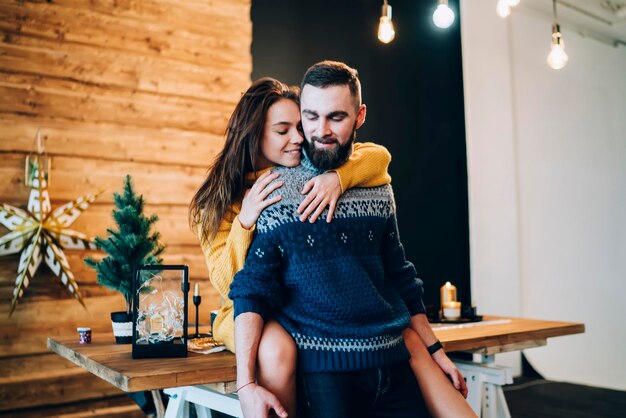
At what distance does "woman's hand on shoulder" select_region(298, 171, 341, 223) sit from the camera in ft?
5.10

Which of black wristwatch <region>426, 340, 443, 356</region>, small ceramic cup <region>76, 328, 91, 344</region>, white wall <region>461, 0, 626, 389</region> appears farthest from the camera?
white wall <region>461, 0, 626, 389</region>

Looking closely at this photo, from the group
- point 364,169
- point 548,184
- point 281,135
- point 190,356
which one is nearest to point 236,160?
point 281,135

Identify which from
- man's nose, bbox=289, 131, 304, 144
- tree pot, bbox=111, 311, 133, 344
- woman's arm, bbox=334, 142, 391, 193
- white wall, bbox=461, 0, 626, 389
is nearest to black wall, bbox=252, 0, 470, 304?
white wall, bbox=461, 0, 626, 389

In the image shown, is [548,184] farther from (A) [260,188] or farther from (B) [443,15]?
(A) [260,188]

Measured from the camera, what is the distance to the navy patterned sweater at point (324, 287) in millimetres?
1502

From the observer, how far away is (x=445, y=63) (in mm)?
5066

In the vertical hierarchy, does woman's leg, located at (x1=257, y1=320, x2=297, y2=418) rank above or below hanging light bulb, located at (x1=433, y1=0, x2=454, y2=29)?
below

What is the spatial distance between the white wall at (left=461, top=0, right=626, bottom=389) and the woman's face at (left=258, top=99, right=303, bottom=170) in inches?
131

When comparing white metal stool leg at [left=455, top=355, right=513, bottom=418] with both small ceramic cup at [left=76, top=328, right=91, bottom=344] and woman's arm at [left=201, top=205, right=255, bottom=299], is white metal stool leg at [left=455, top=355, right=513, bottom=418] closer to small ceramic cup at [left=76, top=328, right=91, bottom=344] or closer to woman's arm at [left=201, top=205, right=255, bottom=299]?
woman's arm at [left=201, top=205, right=255, bottom=299]

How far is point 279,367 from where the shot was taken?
1455mm

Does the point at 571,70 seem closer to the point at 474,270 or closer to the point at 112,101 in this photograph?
the point at 474,270

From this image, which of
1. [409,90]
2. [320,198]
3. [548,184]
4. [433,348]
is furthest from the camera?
[548,184]

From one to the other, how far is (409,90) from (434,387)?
3411 mm

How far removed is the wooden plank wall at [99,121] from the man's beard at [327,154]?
205 cm
